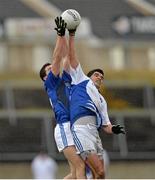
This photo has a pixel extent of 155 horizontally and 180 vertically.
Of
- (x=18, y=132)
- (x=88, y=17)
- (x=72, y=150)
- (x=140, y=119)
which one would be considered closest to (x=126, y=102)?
(x=140, y=119)

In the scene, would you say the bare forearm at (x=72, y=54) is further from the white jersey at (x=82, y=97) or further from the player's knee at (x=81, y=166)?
the player's knee at (x=81, y=166)

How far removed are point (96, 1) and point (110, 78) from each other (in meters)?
8.21

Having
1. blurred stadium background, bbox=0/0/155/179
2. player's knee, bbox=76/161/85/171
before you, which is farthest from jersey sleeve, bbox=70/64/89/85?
blurred stadium background, bbox=0/0/155/179

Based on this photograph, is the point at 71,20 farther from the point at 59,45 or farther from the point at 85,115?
the point at 85,115

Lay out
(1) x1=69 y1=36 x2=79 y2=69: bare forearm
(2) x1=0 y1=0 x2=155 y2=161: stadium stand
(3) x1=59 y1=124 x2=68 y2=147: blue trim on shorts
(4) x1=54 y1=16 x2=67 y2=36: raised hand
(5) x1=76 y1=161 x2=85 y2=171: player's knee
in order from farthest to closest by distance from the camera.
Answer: (2) x1=0 y1=0 x2=155 y2=161: stadium stand → (3) x1=59 y1=124 x2=68 y2=147: blue trim on shorts → (5) x1=76 y1=161 x2=85 y2=171: player's knee → (1) x1=69 y1=36 x2=79 y2=69: bare forearm → (4) x1=54 y1=16 x2=67 y2=36: raised hand

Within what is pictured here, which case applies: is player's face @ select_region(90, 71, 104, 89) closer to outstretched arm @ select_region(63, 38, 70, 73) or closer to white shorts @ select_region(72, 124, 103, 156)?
outstretched arm @ select_region(63, 38, 70, 73)

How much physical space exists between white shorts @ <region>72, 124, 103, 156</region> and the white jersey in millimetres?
121

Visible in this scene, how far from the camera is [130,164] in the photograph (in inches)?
968

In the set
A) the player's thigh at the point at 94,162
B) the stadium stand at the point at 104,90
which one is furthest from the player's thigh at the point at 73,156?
the stadium stand at the point at 104,90

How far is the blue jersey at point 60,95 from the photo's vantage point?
1091cm

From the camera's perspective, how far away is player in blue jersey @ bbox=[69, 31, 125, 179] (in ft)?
35.4

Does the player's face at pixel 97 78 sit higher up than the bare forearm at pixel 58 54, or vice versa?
the bare forearm at pixel 58 54

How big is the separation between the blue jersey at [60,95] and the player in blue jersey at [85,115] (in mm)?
75

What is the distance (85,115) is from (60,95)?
1.23 ft
